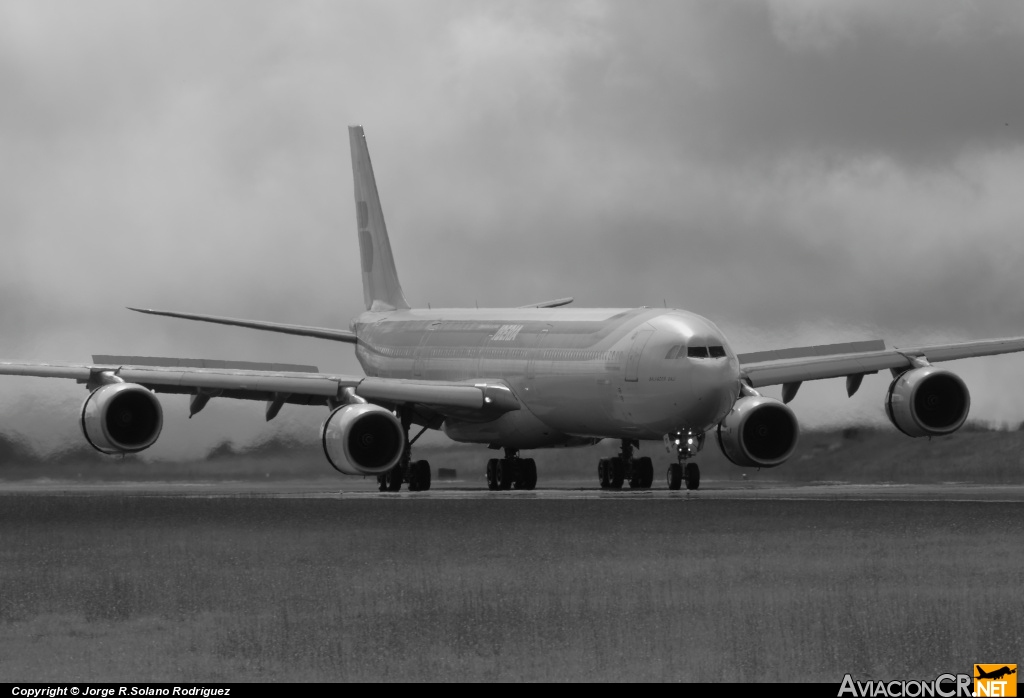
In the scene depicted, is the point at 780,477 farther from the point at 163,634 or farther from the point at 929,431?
the point at 163,634

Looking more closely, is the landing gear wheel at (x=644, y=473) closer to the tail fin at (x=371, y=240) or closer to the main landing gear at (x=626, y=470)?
the main landing gear at (x=626, y=470)

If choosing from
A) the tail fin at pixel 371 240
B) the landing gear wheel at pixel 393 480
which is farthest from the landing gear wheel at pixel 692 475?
the tail fin at pixel 371 240

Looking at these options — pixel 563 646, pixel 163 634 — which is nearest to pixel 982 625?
pixel 563 646

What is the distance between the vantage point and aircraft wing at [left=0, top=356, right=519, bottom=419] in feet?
138

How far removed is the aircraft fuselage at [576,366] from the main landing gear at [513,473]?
50 centimetres

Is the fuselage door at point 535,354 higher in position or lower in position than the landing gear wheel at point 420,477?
higher

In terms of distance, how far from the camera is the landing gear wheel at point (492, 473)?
4388 cm

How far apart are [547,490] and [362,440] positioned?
5738 mm

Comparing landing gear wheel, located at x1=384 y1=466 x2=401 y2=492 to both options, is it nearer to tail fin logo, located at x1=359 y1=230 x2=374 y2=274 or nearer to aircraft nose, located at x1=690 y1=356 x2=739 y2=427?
aircraft nose, located at x1=690 y1=356 x2=739 y2=427

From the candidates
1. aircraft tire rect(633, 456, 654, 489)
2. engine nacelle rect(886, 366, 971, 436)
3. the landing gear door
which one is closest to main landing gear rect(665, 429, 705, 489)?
the landing gear door

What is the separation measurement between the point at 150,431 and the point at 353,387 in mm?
4464

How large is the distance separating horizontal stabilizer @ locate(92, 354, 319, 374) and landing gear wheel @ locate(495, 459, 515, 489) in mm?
4712

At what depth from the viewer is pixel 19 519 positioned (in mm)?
33062

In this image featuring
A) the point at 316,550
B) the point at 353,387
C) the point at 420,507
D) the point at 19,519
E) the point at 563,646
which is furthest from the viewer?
the point at 353,387
